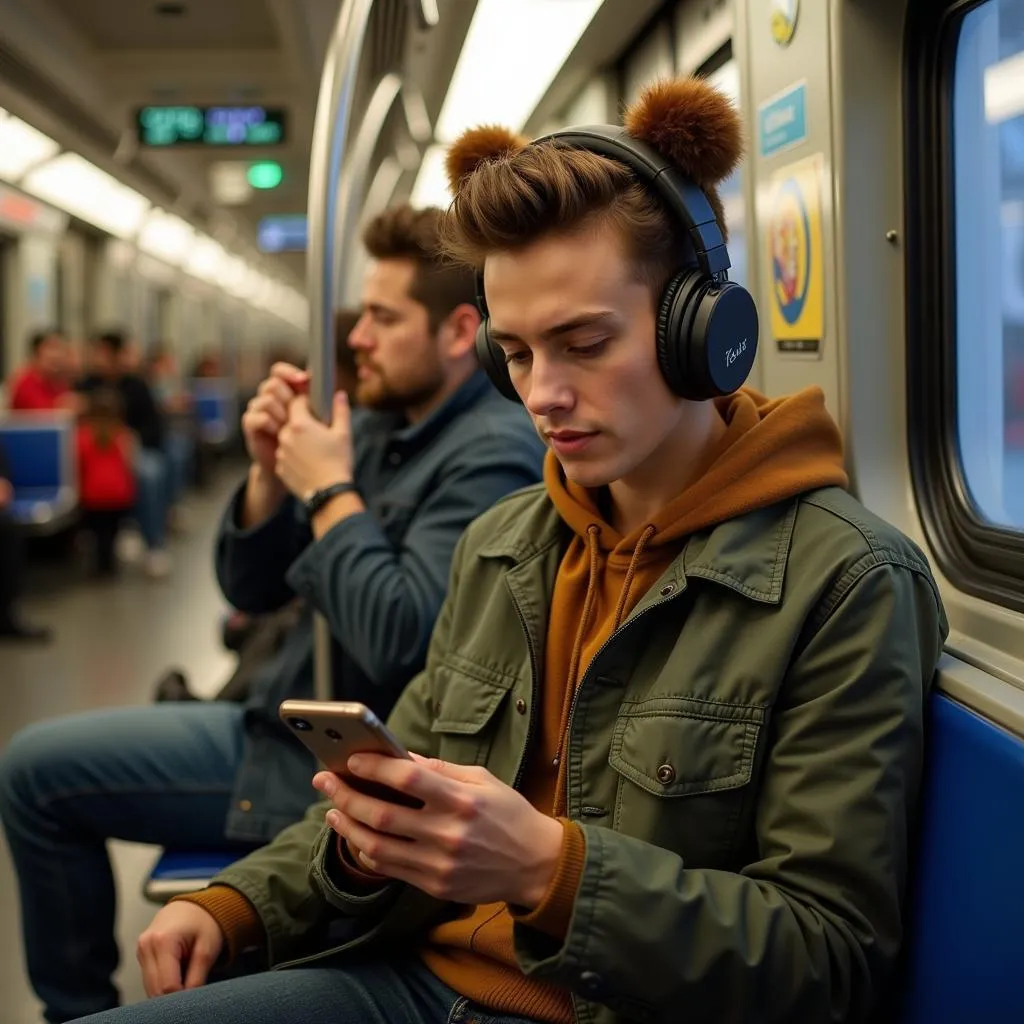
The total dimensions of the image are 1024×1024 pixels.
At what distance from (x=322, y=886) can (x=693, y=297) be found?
87 centimetres

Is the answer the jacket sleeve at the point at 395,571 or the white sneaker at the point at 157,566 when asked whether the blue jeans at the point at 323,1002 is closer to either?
the jacket sleeve at the point at 395,571

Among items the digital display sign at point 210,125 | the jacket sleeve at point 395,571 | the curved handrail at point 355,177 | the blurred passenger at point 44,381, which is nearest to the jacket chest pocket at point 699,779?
the jacket sleeve at point 395,571

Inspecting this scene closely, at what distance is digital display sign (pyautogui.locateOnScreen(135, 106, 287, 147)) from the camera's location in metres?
7.28

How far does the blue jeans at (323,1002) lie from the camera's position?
4.90 feet

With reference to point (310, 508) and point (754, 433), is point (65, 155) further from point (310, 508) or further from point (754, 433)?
point (754, 433)

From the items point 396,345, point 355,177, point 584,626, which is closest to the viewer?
point 584,626

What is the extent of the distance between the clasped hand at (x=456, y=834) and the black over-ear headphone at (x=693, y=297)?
1.69ft

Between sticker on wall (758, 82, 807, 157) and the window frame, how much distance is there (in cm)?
20

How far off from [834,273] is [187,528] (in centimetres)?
1176

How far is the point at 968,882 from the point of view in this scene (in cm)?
130

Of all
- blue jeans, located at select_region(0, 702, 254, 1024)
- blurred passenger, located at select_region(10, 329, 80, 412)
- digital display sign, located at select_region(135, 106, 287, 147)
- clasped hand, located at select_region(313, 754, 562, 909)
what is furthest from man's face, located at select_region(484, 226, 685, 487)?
blurred passenger, located at select_region(10, 329, 80, 412)

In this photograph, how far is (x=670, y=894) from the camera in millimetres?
1237

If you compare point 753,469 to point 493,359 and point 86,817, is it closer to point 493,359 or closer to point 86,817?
point 493,359

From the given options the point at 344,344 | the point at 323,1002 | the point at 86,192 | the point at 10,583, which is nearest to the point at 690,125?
the point at 323,1002
